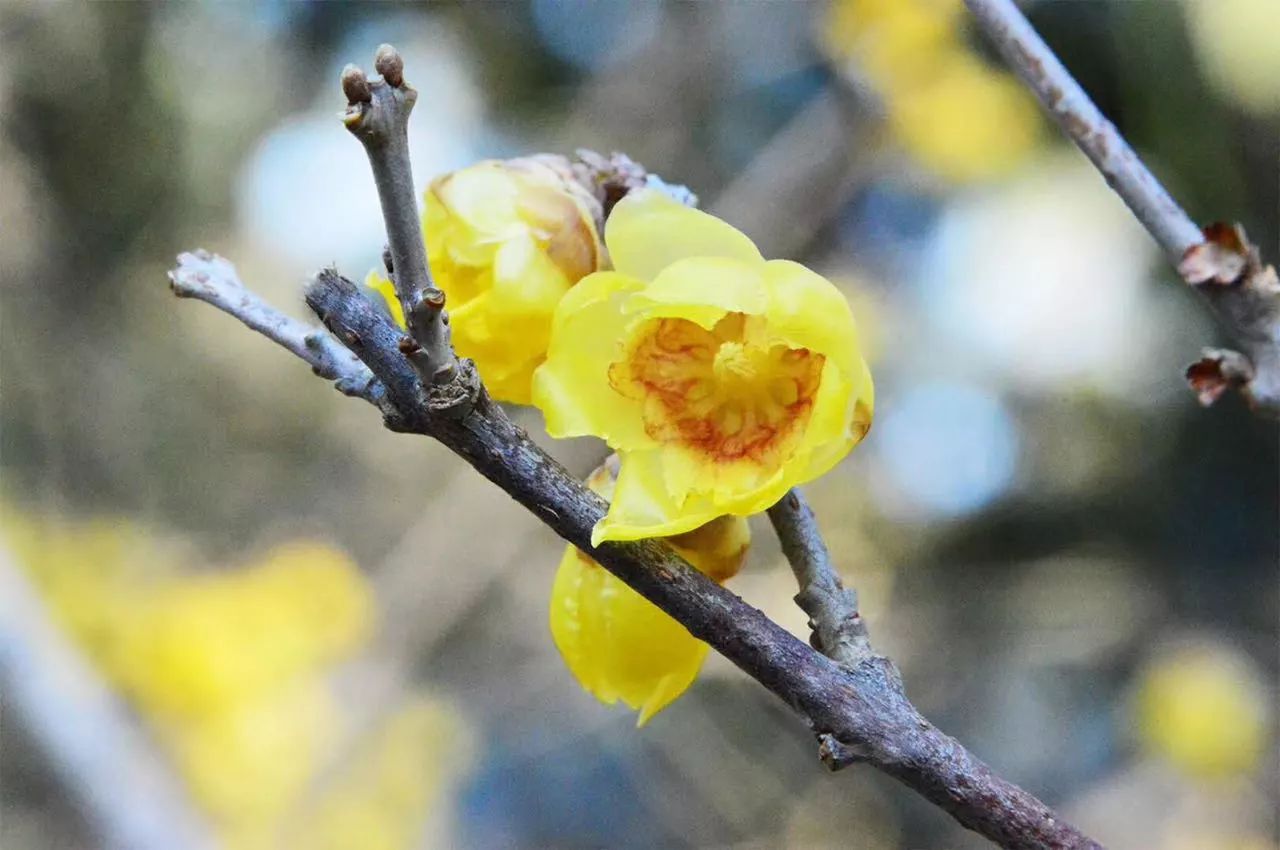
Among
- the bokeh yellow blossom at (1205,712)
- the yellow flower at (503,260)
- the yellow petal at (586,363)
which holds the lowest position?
the bokeh yellow blossom at (1205,712)

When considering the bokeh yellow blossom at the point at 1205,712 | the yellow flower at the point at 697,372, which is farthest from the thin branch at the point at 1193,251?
the bokeh yellow blossom at the point at 1205,712

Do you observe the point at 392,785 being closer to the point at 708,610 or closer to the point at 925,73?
the point at 925,73

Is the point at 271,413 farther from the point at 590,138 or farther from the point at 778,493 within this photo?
the point at 778,493

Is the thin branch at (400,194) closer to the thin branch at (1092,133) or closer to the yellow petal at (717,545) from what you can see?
the yellow petal at (717,545)

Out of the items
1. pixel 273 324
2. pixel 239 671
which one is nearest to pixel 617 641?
pixel 273 324

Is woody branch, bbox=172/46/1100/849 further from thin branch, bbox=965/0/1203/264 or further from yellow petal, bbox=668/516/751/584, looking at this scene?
thin branch, bbox=965/0/1203/264

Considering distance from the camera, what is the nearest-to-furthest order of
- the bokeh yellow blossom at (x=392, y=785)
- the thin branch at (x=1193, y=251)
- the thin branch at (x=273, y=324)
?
the thin branch at (x=273, y=324)
the thin branch at (x=1193, y=251)
the bokeh yellow blossom at (x=392, y=785)
